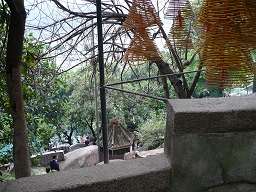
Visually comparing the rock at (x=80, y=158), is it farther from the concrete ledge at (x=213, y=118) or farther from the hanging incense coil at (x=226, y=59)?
the concrete ledge at (x=213, y=118)

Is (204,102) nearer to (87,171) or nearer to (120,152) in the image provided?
(87,171)

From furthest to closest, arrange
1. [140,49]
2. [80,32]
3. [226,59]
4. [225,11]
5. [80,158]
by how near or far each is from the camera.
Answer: [80,158] → [80,32] → [140,49] → [226,59] → [225,11]

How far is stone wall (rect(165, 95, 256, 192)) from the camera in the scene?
1279 mm

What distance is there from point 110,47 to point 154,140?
221 inches

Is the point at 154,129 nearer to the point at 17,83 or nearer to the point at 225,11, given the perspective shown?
the point at 225,11

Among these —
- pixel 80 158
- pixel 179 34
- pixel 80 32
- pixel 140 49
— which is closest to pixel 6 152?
pixel 140 49

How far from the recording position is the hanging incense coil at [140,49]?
90.7 inches

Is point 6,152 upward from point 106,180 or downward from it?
downward

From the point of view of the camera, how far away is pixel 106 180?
121cm

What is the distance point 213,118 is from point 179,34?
5.84 feet

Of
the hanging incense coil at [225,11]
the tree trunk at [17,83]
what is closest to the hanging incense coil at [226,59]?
the hanging incense coil at [225,11]

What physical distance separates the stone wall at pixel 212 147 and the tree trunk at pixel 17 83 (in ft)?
2.28

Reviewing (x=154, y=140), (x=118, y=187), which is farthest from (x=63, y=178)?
(x=154, y=140)

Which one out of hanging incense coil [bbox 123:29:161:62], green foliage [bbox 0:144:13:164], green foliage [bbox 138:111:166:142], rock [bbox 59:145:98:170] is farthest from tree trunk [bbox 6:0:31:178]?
green foliage [bbox 138:111:166:142]
